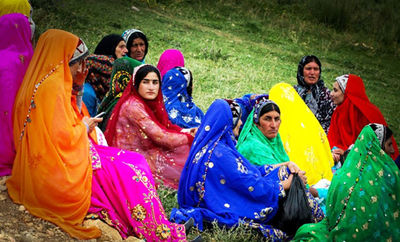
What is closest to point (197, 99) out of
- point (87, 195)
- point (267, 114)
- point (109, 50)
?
point (109, 50)

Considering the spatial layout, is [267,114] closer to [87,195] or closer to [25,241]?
[87,195]

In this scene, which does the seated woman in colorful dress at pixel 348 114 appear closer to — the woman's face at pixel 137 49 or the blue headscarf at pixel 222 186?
the blue headscarf at pixel 222 186

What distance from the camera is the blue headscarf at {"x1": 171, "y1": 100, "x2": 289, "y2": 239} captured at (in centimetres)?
406

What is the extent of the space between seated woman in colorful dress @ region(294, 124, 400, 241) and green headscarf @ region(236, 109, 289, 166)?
4.03ft

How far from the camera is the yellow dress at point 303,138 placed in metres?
5.46

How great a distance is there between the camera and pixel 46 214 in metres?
3.37

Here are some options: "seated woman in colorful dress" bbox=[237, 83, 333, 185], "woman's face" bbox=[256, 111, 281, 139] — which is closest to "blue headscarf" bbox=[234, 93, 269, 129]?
"seated woman in colorful dress" bbox=[237, 83, 333, 185]

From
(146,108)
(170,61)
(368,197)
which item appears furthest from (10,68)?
(170,61)

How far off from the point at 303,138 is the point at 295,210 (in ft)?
5.38

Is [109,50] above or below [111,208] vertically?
above

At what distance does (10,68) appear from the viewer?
145 inches

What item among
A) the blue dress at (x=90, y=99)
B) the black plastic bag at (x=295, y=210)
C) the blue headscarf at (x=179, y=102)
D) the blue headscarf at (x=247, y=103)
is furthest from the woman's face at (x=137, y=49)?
the black plastic bag at (x=295, y=210)

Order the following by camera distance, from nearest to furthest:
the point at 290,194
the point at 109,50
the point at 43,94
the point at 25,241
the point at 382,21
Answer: the point at 25,241, the point at 43,94, the point at 290,194, the point at 109,50, the point at 382,21

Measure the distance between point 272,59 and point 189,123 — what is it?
569cm
